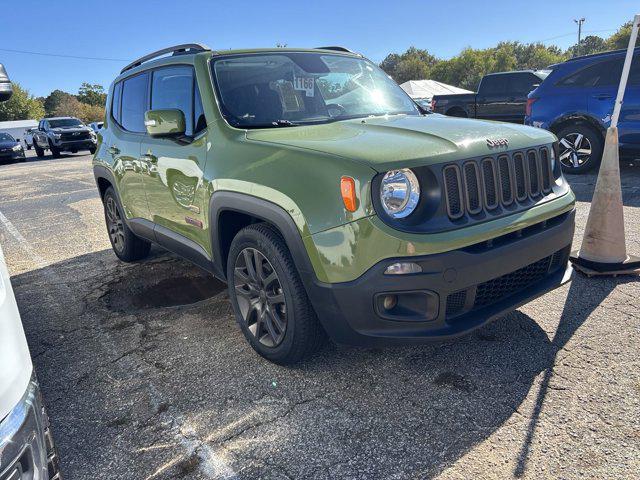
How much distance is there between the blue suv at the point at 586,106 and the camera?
7.30 meters

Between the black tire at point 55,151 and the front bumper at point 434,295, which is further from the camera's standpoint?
the black tire at point 55,151

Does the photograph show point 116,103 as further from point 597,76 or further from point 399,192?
point 597,76

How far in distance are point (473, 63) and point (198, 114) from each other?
6939cm

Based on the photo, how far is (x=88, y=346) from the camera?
3342 millimetres

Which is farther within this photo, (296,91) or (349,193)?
(296,91)

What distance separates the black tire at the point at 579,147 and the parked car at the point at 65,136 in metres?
20.4

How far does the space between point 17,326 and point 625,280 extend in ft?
13.1

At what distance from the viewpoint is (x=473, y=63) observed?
215ft

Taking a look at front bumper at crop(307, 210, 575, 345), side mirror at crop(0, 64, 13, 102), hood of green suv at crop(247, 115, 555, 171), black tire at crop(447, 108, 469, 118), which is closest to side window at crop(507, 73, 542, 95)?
black tire at crop(447, 108, 469, 118)

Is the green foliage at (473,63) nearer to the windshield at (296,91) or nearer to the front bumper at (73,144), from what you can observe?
the front bumper at (73,144)

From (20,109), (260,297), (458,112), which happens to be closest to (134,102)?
(260,297)

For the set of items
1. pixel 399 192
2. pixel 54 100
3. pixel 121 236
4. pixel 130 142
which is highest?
pixel 54 100

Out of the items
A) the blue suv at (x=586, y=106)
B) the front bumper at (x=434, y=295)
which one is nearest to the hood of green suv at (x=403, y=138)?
the front bumper at (x=434, y=295)

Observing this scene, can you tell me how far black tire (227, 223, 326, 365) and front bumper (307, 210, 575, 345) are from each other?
16 centimetres
